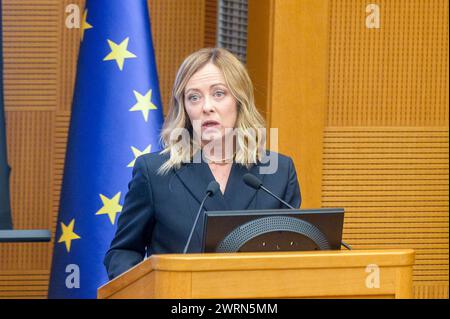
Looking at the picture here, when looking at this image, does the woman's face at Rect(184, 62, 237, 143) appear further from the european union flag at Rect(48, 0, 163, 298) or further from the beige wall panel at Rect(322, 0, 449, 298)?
the beige wall panel at Rect(322, 0, 449, 298)

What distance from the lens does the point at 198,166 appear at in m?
3.04

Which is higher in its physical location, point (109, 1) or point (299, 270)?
point (109, 1)

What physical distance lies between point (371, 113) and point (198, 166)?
201 cm

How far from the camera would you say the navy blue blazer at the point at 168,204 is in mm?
2910

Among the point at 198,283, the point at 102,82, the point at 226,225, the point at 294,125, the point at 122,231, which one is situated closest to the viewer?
the point at 198,283

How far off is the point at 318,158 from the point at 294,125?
0.22 m

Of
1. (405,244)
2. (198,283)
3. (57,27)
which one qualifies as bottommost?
(405,244)

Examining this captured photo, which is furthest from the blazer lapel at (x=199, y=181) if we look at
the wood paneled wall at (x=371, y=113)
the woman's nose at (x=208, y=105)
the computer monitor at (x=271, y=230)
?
the wood paneled wall at (x=371, y=113)

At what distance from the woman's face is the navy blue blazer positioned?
122 mm

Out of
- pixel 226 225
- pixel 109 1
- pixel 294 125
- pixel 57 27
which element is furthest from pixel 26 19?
pixel 226 225

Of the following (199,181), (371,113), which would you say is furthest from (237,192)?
(371,113)

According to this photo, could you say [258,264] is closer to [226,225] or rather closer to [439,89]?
[226,225]

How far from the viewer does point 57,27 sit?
489cm

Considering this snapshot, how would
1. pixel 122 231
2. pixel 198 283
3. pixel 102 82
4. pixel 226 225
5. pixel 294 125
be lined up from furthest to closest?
pixel 294 125
pixel 102 82
pixel 122 231
pixel 226 225
pixel 198 283
